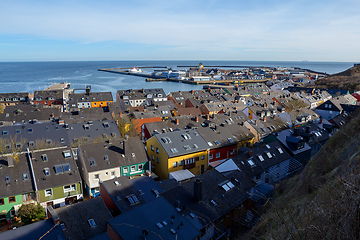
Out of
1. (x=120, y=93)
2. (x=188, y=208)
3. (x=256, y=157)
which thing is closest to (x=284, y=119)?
(x=256, y=157)

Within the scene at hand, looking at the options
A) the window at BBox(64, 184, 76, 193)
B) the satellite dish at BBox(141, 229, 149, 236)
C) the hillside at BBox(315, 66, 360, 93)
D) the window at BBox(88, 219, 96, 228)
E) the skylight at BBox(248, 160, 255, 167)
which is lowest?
the window at BBox(64, 184, 76, 193)

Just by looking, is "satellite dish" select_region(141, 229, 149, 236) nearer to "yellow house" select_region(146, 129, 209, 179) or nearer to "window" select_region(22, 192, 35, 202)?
"window" select_region(22, 192, 35, 202)

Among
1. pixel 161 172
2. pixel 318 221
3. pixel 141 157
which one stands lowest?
pixel 161 172

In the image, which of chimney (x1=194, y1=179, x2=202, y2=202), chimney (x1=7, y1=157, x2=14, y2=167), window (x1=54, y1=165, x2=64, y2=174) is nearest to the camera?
chimney (x1=194, y1=179, x2=202, y2=202)

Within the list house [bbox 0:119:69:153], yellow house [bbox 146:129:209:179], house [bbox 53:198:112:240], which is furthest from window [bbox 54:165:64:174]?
yellow house [bbox 146:129:209:179]

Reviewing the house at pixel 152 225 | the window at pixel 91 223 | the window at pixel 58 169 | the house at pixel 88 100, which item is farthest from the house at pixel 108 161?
the house at pixel 88 100

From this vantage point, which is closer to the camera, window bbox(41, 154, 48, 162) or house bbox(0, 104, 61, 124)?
window bbox(41, 154, 48, 162)

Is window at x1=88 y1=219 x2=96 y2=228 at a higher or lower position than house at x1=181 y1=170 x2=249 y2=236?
lower

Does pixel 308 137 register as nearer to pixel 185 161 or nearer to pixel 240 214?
pixel 185 161
